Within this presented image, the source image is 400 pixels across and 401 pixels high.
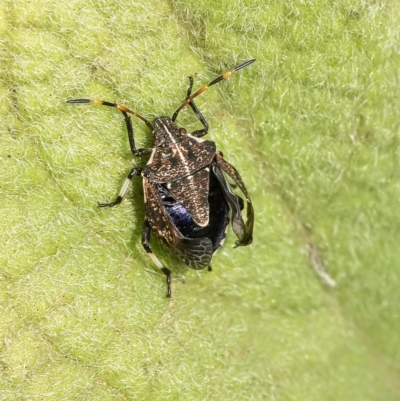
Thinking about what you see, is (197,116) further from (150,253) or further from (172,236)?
(150,253)

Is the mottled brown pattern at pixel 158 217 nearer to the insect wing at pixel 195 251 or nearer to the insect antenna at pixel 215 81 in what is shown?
the insect wing at pixel 195 251

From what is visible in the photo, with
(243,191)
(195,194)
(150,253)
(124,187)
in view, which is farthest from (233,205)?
(124,187)

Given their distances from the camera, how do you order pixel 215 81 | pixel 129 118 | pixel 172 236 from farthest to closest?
1. pixel 172 236
2. pixel 215 81
3. pixel 129 118

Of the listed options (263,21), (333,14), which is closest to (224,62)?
(263,21)

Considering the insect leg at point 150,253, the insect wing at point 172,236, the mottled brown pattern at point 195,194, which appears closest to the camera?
the insect leg at point 150,253

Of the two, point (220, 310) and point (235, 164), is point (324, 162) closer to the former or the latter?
point (235, 164)

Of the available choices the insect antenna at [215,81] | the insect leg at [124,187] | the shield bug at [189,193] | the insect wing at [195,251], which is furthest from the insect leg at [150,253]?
the insect antenna at [215,81]

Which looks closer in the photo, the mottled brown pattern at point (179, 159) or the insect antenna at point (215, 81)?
the insect antenna at point (215, 81)
